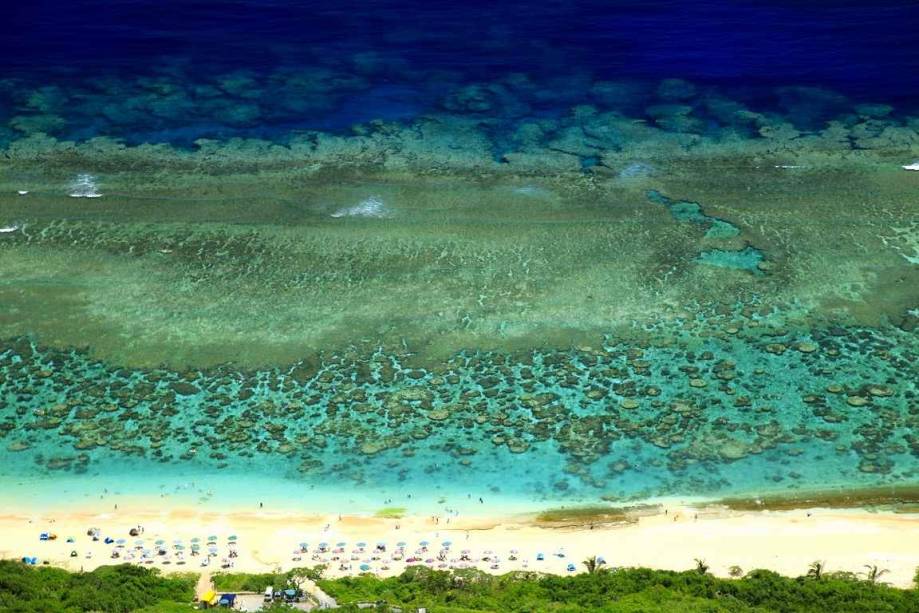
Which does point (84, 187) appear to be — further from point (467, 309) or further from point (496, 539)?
point (496, 539)

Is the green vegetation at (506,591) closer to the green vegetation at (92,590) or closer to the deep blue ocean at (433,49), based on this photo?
the green vegetation at (92,590)

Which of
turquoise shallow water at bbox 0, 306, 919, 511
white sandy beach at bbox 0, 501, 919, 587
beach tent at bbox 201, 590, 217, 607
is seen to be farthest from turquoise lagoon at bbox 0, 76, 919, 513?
beach tent at bbox 201, 590, 217, 607

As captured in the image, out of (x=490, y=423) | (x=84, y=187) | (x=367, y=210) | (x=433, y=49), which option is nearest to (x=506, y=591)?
(x=490, y=423)

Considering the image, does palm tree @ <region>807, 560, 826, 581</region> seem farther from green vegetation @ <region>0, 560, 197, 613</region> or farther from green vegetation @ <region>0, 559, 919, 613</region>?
green vegetation @ <region>0, 560, 197, 613</region>

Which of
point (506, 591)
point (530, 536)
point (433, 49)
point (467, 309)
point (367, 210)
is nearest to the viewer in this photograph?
point (506, 591)

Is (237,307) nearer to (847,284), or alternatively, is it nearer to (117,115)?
(117,115)

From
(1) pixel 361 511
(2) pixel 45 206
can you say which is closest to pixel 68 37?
(2) pixel 45 206
